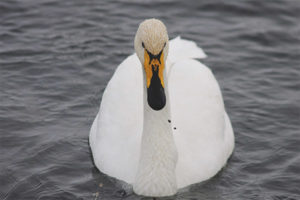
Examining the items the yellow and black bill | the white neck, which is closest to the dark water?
the white neck

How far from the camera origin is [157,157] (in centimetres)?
956

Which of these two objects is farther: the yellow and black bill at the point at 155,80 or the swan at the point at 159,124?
the swan at the point at 159,124

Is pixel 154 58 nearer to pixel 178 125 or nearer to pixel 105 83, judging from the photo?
pixel 178 125

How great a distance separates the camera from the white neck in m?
9.39

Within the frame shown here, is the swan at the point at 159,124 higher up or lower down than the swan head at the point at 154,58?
lower down

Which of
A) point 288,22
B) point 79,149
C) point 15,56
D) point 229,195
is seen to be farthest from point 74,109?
point 288,22

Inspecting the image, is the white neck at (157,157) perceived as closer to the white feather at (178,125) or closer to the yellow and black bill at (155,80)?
the white feather at (178,125)

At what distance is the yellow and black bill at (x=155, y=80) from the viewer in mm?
8469

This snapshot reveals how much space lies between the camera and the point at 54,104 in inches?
493

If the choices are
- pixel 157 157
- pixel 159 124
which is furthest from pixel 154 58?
pixel 157 157

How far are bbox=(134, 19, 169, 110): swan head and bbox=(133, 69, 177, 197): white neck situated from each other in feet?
2.47

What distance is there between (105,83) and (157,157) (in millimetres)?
4019

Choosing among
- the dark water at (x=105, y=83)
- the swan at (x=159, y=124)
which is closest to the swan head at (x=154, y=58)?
the swan at (x=159, y=124)

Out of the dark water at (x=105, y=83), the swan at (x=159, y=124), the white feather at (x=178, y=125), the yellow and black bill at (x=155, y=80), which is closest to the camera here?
the yellow and black bill at (x=155, y=80)
